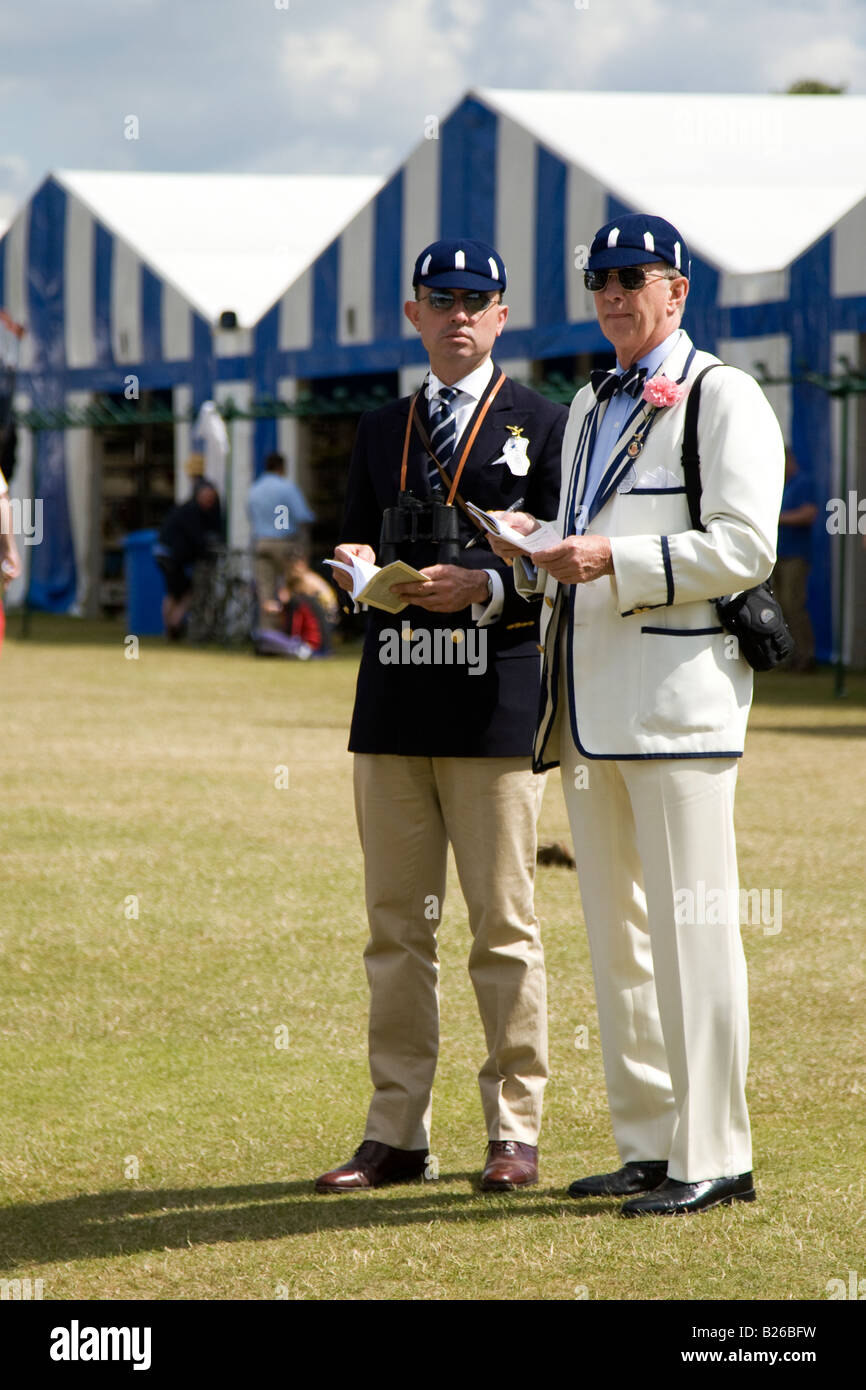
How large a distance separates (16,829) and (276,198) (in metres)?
23.7

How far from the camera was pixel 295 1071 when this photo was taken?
5309 millimetres

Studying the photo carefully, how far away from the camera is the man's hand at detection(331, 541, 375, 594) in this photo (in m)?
4.30

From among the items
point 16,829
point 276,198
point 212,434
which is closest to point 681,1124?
point 16,829

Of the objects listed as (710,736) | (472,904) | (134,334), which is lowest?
(472,904)

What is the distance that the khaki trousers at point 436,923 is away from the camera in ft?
14.3

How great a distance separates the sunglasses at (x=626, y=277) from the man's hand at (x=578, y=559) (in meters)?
0.53

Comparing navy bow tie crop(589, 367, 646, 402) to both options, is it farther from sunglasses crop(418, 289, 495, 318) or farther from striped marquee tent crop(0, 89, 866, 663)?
striped marquee tent crop(0, 89, 866, 663)

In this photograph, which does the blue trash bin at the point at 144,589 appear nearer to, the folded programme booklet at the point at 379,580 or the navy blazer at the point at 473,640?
the navy blazer at the point at 473,640

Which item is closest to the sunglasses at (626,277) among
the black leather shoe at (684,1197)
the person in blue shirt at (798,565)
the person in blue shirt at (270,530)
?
the black leather shoe at (684,1197)

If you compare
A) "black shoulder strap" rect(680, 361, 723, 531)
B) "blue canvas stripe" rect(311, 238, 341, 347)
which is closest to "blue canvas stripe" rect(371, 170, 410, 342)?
"blue canvas stripe" rect(311, 238, 341, 347)

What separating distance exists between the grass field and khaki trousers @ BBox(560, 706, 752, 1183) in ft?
0.72

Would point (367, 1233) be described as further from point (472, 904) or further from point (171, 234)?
point (171, 234)

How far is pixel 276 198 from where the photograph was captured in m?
31.0

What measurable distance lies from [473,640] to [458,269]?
819 millimetres
